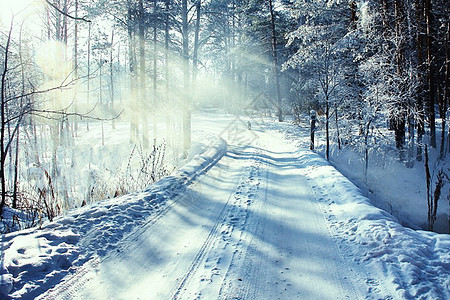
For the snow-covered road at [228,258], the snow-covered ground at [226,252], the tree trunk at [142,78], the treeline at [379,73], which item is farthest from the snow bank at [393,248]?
the tree trunk at [142,78]

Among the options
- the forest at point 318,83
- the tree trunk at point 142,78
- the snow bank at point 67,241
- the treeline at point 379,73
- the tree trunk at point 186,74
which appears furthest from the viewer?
the tree trunk at point 142,78

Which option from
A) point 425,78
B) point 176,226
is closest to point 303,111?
point 425,78

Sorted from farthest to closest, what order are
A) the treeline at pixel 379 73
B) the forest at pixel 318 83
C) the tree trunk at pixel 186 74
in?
the tree trunk at pixel 186 74 < the treeline at pixel 379 73 < the forest at pixel 318 83

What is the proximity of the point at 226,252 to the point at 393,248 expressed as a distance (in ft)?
6.64

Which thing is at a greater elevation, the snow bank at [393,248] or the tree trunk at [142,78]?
the tree trunk at [142,78]

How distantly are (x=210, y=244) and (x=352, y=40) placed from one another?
496 inches

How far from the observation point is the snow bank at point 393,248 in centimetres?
269

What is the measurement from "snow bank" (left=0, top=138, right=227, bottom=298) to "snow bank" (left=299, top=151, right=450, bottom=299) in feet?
9.77

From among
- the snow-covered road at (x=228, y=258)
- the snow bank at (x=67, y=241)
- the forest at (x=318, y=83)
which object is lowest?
the snow-covered road at (x=228, y=258)

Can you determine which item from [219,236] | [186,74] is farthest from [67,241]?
[186,74]

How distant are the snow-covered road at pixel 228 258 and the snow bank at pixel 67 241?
0.16 meters

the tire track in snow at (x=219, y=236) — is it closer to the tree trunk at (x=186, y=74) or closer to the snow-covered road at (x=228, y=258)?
the snow-covered road at (x=228, y=258)

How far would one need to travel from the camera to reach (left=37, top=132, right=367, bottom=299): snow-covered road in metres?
2.68

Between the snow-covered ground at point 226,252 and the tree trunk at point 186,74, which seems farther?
the tree trunk at point 186,74
